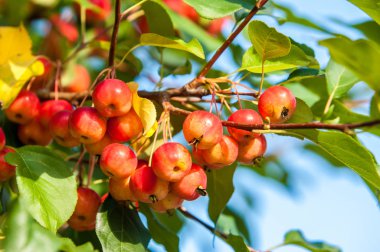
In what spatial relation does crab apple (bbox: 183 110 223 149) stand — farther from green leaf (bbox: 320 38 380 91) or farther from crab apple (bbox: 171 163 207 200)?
green leaf (bbox: 320 38 380 91)

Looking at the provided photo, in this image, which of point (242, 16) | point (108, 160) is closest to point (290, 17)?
point (242, 16)

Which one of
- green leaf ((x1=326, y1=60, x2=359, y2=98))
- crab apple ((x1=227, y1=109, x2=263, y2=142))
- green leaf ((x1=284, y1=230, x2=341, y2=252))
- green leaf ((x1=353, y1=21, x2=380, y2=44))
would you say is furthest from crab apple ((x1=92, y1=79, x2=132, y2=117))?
green leaf ((x1=353, y1=21, x2=380, y2=44))

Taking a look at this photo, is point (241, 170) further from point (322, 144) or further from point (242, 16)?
point (322, 144)

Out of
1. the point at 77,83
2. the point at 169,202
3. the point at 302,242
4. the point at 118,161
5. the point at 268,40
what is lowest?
the point at 302,242

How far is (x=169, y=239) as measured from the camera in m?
1.61

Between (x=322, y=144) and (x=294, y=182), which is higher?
(x=322, y=144)

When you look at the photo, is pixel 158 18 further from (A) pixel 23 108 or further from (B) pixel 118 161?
(B) pixel 118 161

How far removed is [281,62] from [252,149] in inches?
9.3

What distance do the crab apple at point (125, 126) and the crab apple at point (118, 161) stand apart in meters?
0.05

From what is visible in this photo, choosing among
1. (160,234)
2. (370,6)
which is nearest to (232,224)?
(160,234)

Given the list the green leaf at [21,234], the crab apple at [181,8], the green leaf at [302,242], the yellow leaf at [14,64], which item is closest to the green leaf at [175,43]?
the yellow leaf at [14,64]

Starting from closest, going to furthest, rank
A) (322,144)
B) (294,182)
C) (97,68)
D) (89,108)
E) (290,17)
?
(322,144)
(89,108)
(290,17)
(97,68)
(294,182)

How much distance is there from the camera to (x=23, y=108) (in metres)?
1.59

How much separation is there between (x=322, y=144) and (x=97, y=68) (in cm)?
172
